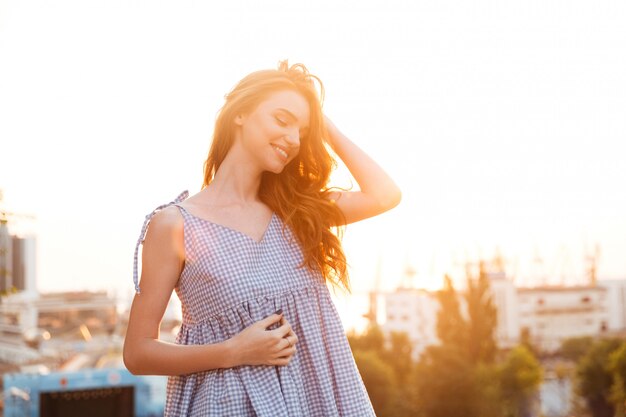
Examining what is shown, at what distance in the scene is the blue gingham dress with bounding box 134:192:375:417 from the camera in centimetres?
110

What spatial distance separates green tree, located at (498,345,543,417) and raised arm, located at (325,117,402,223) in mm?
25347

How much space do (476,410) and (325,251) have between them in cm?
2154

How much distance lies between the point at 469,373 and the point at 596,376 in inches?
219

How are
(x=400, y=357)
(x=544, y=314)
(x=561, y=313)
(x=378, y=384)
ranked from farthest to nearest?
(x=561, y=313) < (x=544, y=314) < (x=400, y=357) < (x=378, y=384)

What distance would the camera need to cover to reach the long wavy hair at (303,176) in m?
1.18

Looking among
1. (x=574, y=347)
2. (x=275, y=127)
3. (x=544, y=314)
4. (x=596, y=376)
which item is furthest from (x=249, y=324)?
(x=544, y=314)

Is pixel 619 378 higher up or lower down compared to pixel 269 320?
lower down

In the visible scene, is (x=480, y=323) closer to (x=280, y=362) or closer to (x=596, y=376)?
(x=596, y=376)

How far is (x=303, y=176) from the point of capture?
1271mm

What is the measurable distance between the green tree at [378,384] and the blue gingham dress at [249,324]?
20.3 m

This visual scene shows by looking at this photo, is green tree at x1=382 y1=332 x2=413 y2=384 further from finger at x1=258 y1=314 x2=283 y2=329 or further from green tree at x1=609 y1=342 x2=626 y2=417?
finger at x1=258 y1=314 x2=283 y2=329

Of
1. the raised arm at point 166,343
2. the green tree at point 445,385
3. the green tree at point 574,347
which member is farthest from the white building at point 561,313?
the raised arm at point 166,343

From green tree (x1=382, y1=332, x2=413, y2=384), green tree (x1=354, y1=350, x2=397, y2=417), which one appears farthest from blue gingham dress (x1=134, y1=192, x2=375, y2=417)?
green tree (x1=382, y1=332, x2=413, y2=384)

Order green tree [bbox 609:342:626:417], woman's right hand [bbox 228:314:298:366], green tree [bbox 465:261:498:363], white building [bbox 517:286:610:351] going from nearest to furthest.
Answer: woman's right hand [bbox 228:314:298:366] → green tree [bbox 609:342:626:417] → green tree [bbox 465:261:498:363] → white building [bbox 517:286:610:351]
